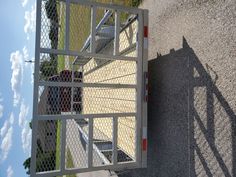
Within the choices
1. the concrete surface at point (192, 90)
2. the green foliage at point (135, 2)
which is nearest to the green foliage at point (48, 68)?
the concrete surface at point (192, 90)

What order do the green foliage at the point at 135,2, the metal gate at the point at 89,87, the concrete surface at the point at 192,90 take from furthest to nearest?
1. the green foliage at the point at 135,2
2. the metal gate at the point at 89,87
3. the concrete surface at the point at 192,90

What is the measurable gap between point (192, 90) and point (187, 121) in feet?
1.21

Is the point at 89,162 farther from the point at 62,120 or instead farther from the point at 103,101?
the point at 103,101

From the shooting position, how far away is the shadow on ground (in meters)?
2.69

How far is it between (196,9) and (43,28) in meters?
1.77

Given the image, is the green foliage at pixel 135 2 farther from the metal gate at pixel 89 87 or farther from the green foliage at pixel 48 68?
the green foliage at pixel 48 68

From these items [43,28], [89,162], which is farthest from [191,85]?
[43,28]

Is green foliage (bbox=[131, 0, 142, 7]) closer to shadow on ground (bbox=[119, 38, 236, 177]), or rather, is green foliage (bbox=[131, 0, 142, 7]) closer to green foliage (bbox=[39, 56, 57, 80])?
shadow on ground (bbox=[119, 38, 236, 177])

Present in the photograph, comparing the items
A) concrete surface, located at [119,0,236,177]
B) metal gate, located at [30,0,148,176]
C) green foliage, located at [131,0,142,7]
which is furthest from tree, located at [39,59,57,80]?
green foliage, located at [131,0,142,7]

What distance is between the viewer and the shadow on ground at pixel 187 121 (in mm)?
2693

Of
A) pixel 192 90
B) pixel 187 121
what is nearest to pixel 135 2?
pixel 192 90

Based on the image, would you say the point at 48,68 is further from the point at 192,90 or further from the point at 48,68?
the point at 192,90

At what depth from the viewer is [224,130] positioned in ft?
8.70

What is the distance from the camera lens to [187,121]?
324 centimetres
